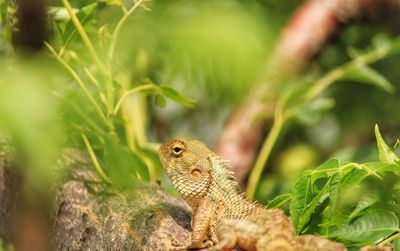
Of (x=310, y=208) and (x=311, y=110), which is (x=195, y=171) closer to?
(x=310, y=208)

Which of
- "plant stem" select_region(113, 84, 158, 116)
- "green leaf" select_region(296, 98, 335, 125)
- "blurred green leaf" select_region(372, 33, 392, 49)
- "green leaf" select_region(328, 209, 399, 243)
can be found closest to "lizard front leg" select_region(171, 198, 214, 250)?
"green leaf" select_region(328, 209, 399, 243)

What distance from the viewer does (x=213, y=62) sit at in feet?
2.26

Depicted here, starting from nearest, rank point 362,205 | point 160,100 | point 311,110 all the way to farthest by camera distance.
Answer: point 362,205 < point 160,100 < point 311,110

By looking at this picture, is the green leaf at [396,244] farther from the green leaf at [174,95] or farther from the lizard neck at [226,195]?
the green leaf at [174,95]

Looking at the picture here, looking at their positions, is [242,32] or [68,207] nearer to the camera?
[242,32]

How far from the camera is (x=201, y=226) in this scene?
2.07m

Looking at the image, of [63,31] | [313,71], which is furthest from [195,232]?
[313,71]

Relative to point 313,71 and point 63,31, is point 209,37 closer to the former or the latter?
point 63,31

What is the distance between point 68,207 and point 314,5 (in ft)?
9.52

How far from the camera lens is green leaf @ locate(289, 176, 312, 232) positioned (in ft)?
6.28

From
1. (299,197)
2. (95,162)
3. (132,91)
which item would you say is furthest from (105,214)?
(299,197)

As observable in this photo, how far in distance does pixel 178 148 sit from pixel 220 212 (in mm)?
329

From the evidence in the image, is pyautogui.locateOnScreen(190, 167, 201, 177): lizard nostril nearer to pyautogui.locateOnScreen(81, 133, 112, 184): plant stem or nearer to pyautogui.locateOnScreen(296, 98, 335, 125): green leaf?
pyautogui.locateOnScreen(81, 133, 112, 184): plant stem

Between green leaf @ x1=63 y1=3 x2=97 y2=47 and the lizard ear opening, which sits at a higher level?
green leaf @ x1=63 y1=3 x2=97 y2=47
